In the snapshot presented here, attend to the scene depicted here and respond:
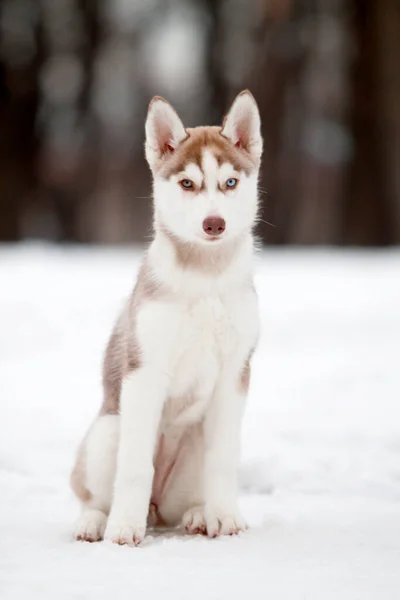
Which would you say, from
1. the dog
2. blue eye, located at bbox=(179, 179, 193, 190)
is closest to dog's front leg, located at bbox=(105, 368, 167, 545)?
the dog

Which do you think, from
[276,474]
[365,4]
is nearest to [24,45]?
[365,4]

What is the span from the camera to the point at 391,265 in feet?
22.6

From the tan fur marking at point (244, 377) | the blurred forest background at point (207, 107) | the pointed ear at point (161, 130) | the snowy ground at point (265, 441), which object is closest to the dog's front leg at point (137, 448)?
the snowy ground at point (265, 441)

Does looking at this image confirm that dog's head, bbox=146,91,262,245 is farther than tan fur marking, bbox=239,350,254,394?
No

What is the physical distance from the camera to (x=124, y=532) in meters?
2.14

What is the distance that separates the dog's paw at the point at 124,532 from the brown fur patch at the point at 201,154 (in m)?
0.97

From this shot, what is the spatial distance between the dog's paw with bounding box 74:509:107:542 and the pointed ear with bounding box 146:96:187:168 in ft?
3.41

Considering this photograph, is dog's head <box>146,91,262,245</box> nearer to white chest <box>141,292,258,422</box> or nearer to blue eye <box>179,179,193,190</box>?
blue eye <box>179,179,193,190</box>

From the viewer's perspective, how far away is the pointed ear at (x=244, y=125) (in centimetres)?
242

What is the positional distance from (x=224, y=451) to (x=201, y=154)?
0.84 metres

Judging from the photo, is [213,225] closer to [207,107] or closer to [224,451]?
[224,451]

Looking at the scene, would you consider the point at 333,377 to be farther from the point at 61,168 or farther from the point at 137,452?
the point at 61,168

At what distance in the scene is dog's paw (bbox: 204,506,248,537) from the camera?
88.9 inches

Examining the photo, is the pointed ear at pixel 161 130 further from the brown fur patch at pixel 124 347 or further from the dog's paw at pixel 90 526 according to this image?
the dog's paw at pixel 90 526
